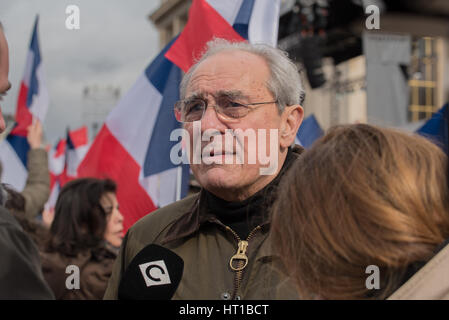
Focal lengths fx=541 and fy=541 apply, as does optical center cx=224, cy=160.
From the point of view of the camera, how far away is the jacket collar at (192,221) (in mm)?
1533

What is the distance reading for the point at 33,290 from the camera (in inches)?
39.8

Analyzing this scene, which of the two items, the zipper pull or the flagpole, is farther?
the flagpole

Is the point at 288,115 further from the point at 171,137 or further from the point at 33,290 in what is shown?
the point at 171,137

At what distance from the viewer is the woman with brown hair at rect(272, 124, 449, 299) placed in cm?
90

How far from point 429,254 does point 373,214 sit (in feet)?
0.37

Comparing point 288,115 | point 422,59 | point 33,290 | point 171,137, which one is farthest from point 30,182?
point 422,59

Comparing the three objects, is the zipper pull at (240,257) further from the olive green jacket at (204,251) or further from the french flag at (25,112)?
the french flag at (25,112)

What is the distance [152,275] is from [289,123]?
62cm

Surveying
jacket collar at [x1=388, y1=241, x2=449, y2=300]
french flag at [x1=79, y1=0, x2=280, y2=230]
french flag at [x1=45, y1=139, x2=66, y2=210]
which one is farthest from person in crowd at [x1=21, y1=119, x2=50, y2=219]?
french flag at [x1=45, y1=139, x2=66, y2=210]

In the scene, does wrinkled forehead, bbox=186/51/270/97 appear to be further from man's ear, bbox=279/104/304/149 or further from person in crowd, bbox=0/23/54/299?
person in crowd, bbox=0/23/54/299

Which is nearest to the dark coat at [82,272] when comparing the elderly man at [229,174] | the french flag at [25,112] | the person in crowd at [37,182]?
the person in crowd at [37,182]

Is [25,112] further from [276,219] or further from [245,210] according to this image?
[276,219]

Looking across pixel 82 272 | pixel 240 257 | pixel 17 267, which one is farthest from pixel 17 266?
pixel 82 272

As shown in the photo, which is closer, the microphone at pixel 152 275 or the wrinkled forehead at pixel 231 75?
the microphone at pixel 152 275
